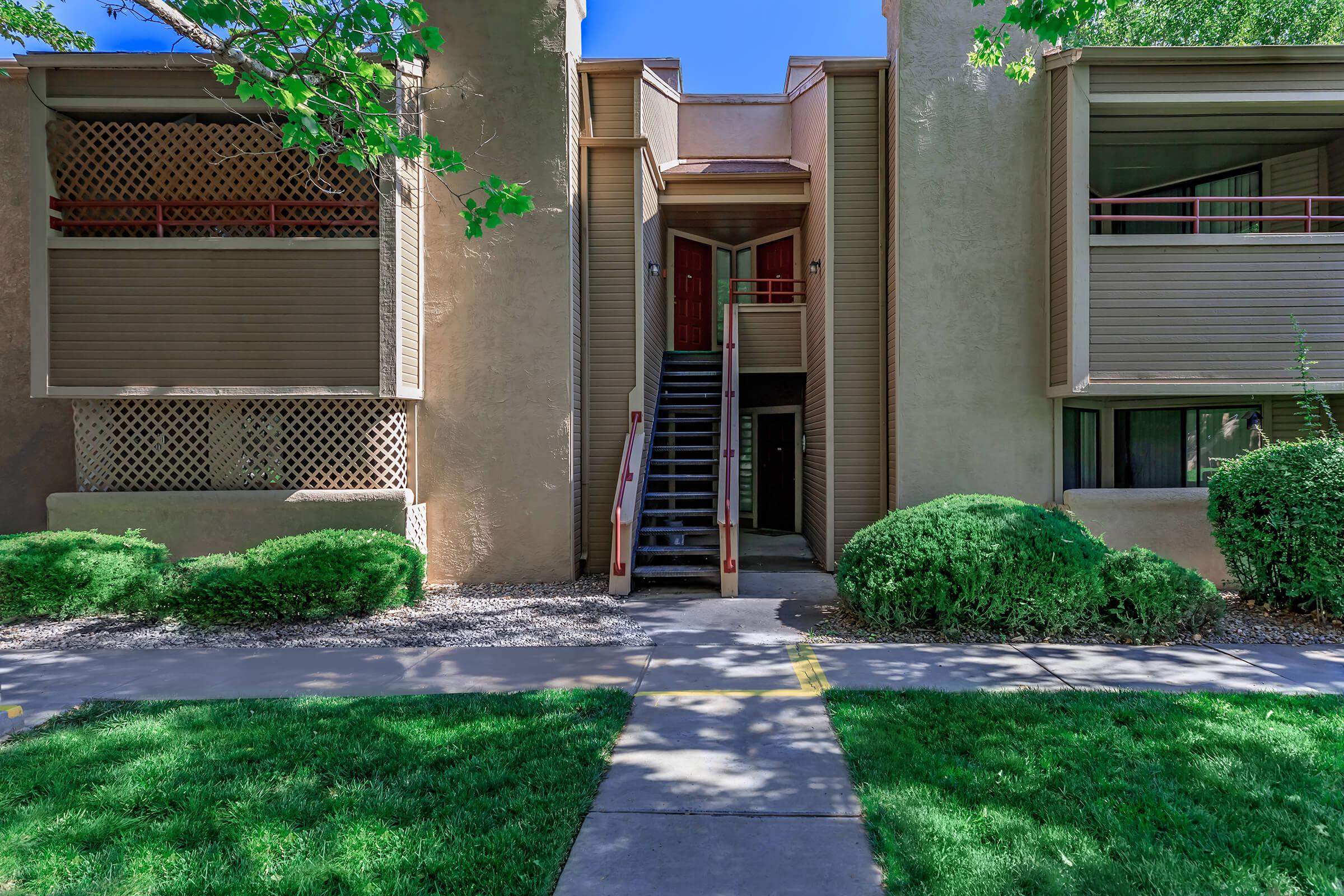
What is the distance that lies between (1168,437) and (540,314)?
29.1ft

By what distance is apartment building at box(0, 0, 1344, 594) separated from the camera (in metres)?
7.63

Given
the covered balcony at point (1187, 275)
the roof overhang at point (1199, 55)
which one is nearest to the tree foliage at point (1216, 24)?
the roof overhang at point (1199, 55)

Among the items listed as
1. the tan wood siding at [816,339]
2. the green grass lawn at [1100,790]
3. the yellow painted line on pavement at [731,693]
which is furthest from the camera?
the tan wood siding at [816,339]

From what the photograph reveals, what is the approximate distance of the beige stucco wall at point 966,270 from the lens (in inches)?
324

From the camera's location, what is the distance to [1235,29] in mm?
14781

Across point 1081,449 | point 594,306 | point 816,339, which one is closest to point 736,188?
point 816,339

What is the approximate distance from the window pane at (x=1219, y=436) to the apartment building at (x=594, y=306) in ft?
0.14

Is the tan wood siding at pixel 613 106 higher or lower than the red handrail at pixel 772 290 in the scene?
higher

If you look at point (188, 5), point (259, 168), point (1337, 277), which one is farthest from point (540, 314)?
point (1337, 277)

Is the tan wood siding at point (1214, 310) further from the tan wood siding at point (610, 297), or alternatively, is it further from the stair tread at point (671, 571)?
the tan wood siding at point (610, 297)

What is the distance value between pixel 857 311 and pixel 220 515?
8305 millimetres

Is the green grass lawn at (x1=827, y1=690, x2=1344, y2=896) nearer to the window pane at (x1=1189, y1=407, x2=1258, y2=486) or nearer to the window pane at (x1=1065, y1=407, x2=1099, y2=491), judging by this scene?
the window pane at (x1=1065, y1=407, x2=1099, y2=491)

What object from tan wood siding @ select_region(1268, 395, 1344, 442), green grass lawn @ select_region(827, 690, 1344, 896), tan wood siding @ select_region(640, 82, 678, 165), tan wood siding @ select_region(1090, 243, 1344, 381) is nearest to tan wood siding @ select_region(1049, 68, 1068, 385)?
tan wood siding @ select_region(1090, 243, 1344, 381)

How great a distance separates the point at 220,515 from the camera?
25.2 ft
